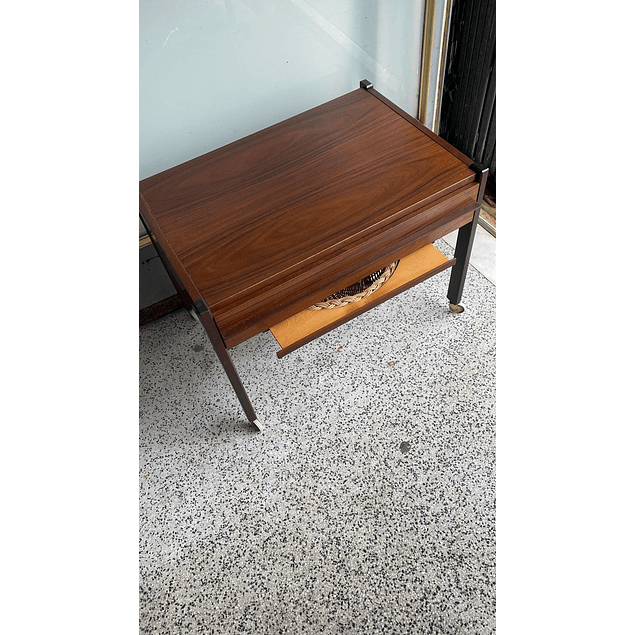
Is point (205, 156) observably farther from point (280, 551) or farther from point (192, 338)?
point (280, 551)

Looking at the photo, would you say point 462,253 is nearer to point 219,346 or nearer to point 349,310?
point 349,310

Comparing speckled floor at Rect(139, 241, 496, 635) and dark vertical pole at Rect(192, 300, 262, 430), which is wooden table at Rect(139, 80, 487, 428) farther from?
speckled floor at Rect(139, 241, 496, 635)

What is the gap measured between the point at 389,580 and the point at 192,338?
A: 0.94 m

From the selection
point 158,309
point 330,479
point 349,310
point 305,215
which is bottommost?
point 330,479

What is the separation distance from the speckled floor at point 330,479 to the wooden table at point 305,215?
0.19 metres

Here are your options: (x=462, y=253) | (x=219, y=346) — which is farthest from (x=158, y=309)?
(x=462, y=253)

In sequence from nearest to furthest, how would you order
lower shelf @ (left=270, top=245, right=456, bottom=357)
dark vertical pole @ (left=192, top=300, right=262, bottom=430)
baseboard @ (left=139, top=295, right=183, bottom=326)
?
dark vertical pole @ (left=192, top=300, right=262, bottom=430), lower shelf @ (left=270, top=245, right=456, bottom=357), baseboard @ (left=139, top=295, right=183, bottom=326)

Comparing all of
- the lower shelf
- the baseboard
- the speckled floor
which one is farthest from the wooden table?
the baseboard

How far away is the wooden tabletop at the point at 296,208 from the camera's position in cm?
111

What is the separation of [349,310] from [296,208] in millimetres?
316

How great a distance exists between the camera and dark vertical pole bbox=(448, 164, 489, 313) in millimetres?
1257

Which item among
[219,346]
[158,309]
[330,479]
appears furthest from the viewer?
[158,309]

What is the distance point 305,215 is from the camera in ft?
3.93

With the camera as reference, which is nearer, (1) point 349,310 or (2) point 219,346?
(2) point 219,346
